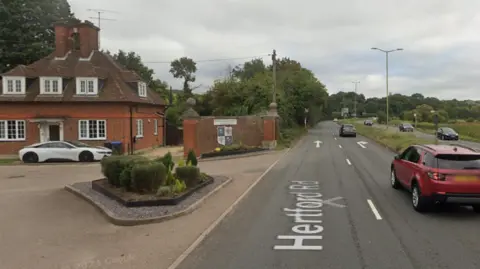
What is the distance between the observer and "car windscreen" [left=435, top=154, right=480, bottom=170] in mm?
9797

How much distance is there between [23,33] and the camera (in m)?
44.0

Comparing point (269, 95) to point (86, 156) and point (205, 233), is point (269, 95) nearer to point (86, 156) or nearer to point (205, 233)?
point (86, 156)

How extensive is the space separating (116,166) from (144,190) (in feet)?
6.04

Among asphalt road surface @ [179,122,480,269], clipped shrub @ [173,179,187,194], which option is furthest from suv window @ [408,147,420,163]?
clipped shrub @ [173,179,187,194]

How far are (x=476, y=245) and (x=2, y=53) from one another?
145ft

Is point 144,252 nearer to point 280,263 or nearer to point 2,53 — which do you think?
point 280,263

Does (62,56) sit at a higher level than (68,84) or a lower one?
higher

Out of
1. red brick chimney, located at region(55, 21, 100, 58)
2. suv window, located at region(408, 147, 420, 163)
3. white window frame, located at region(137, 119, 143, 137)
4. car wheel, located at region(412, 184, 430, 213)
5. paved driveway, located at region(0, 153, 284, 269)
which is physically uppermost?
red brick chimney, located at region(55, 21, 100, 58)

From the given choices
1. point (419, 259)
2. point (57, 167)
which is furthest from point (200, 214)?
point (57, 167)

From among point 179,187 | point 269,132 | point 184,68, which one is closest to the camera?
point 179,187

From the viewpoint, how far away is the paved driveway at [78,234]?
6961mm

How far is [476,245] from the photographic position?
7.45 m

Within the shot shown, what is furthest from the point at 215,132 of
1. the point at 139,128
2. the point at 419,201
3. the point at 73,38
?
the point at 419,201

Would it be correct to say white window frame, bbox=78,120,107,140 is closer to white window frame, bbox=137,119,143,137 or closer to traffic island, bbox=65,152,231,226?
white window frame, bbox=137,119,143,137
